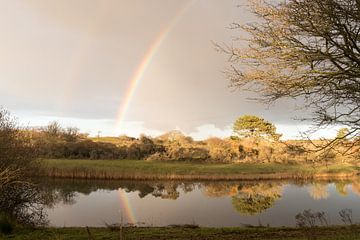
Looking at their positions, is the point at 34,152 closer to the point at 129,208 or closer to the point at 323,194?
the point at 129,208

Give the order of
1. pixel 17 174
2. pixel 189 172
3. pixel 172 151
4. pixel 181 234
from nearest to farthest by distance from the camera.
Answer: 1. pixel 181 234
2. pixel 17 174
3. pixel 189 172
4. pixel 172 151

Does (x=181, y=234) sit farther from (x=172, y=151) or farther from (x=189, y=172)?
(x=172, y=151)

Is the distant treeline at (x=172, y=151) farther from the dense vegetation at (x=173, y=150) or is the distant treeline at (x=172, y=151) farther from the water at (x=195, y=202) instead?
the water at (x=195, y=202)

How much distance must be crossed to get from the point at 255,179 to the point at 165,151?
73.2 feet

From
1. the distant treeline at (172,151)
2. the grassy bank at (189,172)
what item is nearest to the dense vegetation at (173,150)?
the distant treeline at (172,151)

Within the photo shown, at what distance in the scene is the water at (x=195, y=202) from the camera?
21.2m

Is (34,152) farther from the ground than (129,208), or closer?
farther from the ground

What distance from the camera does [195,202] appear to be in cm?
2783

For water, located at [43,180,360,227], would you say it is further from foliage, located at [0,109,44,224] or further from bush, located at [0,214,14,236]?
bush, located at [0,214,14,236]

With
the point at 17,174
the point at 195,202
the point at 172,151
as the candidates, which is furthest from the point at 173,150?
the point at 17,174

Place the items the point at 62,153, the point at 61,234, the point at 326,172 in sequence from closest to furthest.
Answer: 1. the point at 61,234
2. the point at 326,172
3. the point at 62,153

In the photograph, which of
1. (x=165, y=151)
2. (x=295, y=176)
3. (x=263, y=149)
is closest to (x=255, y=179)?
(x=295, y=176)

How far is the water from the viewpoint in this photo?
21.2 meters

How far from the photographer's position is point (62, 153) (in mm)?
58562
